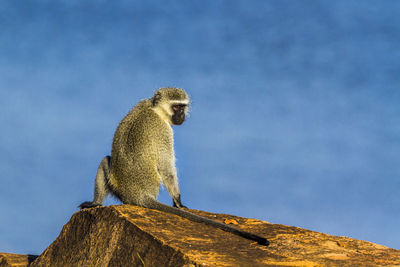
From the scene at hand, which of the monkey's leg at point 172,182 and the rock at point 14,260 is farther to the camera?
the rock at point 14,260

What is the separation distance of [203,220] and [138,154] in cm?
177

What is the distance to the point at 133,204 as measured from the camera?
26.7 ft

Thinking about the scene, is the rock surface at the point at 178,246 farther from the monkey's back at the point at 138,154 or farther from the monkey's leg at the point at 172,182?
the monkey's leg at the point at 172,182

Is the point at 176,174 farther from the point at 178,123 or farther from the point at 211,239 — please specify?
the point at 211,239

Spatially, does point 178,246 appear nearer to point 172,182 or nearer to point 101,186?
point 172,182

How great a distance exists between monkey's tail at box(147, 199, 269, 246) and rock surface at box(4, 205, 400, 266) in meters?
0.09

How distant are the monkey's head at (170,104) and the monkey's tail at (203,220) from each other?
192cm

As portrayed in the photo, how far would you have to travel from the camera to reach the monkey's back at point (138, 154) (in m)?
8.19

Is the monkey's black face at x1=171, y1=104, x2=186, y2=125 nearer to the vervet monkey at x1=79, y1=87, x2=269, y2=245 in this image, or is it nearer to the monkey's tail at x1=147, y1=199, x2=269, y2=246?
the vervet monkey at x1=79, y1=87, x2=269, y2=245

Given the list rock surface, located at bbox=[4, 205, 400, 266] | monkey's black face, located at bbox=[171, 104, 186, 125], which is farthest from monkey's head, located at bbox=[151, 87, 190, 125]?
rock surface, located at bbox=[4, 205, 400, 266]

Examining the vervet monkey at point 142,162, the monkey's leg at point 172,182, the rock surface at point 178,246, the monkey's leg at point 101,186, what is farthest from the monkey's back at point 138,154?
the rock surface at point 178,246

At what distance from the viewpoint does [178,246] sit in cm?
570

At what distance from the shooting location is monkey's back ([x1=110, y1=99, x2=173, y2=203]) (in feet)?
26.9

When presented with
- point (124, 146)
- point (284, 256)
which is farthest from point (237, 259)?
point (124, 146)
